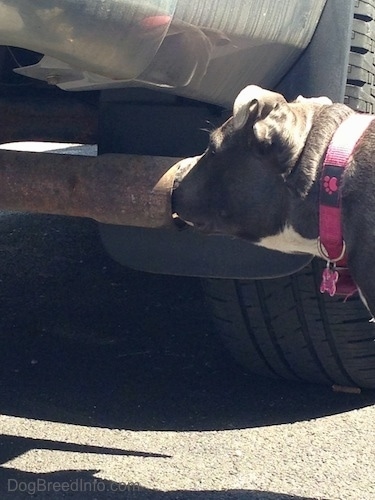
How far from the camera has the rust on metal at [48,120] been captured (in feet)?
11.3

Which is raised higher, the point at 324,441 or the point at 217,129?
the point at 217,129

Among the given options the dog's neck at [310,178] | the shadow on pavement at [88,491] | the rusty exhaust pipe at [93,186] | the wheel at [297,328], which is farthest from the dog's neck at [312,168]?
the shadow on pavement at [88,491]

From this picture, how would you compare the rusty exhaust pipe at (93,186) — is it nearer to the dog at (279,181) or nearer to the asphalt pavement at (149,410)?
the dog at (279,181)

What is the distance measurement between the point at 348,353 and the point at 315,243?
84 cm

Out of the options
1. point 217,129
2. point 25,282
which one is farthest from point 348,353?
point 25,282

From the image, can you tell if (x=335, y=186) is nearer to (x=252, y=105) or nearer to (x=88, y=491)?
(x=252, y=105)

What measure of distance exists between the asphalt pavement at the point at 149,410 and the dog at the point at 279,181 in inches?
28.8

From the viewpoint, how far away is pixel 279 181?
2.70 meters

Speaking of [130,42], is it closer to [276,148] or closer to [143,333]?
[276,148]

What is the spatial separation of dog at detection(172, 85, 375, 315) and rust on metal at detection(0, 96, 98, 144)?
0.80 m

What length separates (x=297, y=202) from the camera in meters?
2.69

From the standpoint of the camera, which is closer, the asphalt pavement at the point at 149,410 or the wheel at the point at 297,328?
the asphalt pavement at the point at 149,410

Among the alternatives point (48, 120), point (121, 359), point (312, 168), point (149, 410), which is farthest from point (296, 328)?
point (48, 120)

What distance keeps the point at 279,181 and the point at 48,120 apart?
1.07 m
